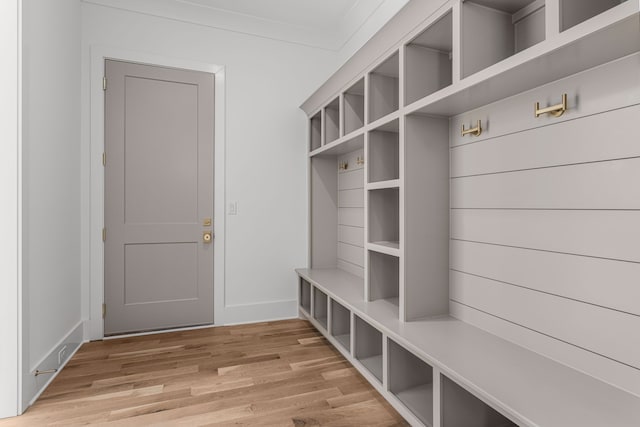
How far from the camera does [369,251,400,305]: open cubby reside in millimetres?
2252

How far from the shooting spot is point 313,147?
3359mm

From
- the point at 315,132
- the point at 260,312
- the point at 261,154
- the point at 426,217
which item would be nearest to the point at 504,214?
the point at 426,217

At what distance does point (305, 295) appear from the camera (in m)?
3.34

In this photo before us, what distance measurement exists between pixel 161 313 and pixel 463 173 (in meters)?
2.66

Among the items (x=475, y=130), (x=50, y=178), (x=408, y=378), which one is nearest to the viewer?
(x=475, y=130)

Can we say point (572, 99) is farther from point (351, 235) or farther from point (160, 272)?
point (160, 272)

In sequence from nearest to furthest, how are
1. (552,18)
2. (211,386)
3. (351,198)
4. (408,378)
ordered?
(552,18), (408,378), (211,386), (351,198)

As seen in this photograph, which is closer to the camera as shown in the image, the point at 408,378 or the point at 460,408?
the point at 460,408

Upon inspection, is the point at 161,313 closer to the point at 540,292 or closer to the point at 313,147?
the point at 313,147

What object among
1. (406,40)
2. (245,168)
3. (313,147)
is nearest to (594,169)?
(406,40)

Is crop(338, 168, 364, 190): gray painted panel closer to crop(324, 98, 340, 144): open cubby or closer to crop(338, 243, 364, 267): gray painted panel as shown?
crop(324, 98, 340, 144): open cubby

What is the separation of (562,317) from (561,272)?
0.17 metres

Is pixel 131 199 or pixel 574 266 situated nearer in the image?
pixel 574 266
